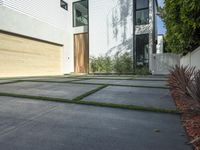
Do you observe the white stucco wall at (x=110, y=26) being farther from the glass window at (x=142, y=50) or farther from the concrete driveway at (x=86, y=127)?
the concrete driveway at (x=86, y=127)

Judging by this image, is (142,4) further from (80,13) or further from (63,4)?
(63,4)

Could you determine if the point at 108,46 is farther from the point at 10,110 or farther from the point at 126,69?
the point at 10,110

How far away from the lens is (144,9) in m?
15.7

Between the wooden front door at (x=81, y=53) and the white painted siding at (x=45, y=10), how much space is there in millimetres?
1710

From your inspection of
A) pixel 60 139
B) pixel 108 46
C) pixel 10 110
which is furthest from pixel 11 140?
pixel 108 46

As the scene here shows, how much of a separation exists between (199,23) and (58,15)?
1375 cm

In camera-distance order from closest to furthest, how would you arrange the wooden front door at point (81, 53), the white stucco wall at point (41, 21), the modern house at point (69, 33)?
1. the white stucco wall at point (41, 21)
2. the modern house at point (69, 33)
3. the wooden front door at point (81, 53)

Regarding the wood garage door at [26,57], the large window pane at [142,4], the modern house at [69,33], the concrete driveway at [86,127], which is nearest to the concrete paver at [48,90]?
the concrete driveway at [86,127]

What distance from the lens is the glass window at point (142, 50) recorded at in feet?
50.9

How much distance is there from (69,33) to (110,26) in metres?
3.95

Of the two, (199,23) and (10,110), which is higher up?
(199,23)

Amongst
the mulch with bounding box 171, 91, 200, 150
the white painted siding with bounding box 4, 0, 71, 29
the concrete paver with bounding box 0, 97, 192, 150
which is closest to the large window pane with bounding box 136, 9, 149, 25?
A: the white painted siding with bounding box 4, 0, 71, 29

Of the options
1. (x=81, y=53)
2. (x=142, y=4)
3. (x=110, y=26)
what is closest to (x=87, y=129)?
(x=110, y=26)

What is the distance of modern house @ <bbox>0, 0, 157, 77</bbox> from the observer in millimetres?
11688
